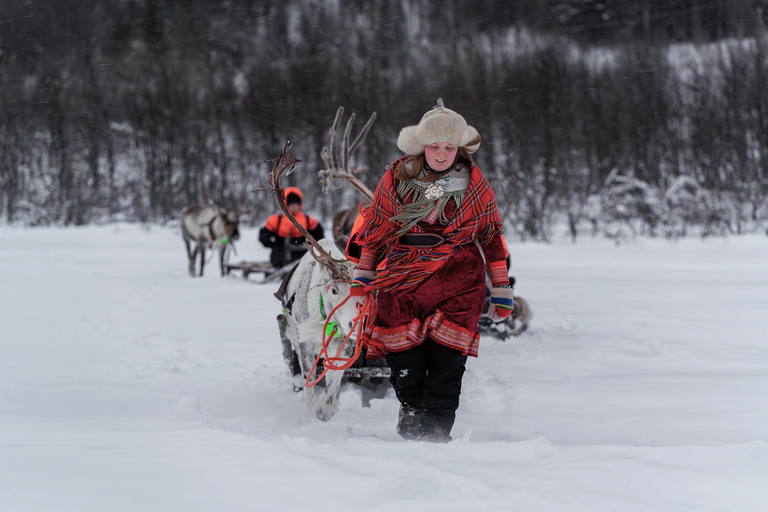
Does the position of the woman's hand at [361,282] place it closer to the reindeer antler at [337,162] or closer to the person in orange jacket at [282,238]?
the reindeer antler at [337,162]

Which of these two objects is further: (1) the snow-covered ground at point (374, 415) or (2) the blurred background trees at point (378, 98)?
(2) the blurred background trees at point (378, 98)

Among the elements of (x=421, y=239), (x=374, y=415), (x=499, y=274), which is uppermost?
(x=421, y=239)

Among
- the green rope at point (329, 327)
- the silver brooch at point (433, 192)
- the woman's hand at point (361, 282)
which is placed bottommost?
the green rope at point (329, 327)

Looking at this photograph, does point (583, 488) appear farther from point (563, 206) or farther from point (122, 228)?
point (122, 228)

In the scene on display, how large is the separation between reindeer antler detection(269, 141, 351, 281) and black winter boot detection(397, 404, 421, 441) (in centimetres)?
64

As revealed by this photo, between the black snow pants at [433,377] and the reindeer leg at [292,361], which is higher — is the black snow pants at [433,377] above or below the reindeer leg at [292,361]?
above

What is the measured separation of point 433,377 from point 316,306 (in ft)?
2.48

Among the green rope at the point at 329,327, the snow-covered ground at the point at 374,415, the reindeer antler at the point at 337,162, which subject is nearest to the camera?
the snow-covered ground at the point at 374,415

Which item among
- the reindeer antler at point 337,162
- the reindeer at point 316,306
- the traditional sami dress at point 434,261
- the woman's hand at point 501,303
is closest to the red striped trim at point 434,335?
the traditional sami dress at point 434,261

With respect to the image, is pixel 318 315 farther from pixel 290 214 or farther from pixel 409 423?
pixel 409 423

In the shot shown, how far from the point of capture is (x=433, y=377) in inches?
104

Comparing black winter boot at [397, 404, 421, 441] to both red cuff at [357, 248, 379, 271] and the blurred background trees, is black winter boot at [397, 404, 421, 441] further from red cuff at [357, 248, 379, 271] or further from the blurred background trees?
the blurred background trees

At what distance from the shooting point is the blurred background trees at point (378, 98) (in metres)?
20.0

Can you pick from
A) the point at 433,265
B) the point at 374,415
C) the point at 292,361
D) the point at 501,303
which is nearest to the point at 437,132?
the point at 433,265
